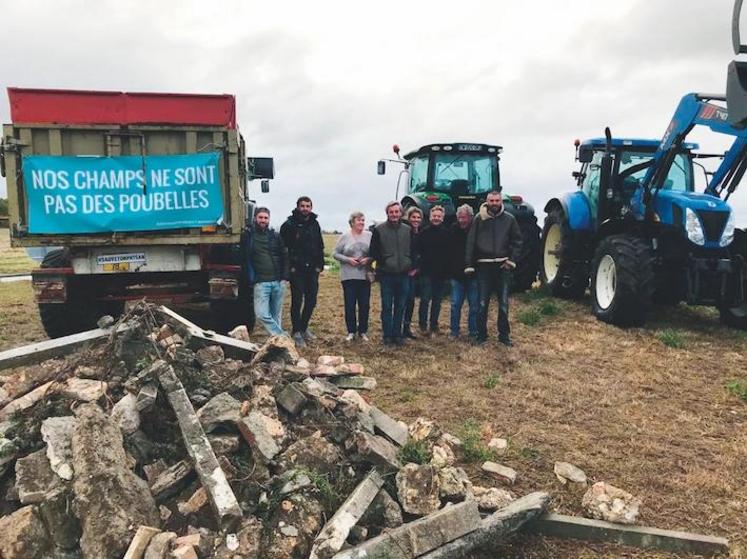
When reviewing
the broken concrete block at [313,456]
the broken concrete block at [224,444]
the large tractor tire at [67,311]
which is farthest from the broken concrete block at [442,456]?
the large tractor tire at [67,311]

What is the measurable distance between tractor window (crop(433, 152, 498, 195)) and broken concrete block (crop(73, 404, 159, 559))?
341 inches

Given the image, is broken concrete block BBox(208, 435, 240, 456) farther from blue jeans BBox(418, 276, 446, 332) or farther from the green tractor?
the green tractor

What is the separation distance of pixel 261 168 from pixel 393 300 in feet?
13.7

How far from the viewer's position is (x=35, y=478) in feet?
10.8

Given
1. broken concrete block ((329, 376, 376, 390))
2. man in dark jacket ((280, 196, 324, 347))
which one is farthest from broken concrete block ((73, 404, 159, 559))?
man in dark jacket ((280, 196, 324, 347))

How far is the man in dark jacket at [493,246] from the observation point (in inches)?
287

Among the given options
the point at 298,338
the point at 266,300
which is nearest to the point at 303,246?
the point at 266,300

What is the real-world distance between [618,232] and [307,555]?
7.85m

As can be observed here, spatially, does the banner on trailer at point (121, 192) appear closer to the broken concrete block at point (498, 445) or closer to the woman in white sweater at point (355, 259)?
the woman in white sweater at point (355, 259)

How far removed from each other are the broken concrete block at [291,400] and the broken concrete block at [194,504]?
0.95 metres

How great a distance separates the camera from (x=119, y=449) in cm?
341

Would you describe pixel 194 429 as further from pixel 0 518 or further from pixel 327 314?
pixel 327 314

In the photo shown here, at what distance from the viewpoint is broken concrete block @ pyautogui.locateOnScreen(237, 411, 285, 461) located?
3575mm

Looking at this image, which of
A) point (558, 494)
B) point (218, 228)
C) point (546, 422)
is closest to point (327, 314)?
point (218, 228)
